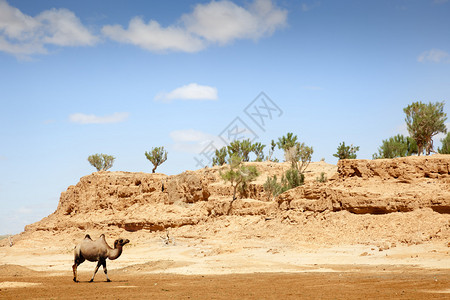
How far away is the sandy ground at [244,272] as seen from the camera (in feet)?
36.9

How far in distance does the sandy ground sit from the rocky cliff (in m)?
3.55

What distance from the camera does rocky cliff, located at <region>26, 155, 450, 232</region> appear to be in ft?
80.7

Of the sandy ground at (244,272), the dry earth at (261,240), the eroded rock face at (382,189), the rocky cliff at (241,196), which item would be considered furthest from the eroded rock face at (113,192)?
the eroded rock face at (382,189)

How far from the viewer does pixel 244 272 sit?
1744 cm

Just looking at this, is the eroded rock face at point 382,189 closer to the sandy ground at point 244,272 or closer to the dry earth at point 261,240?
the dry earth at point 261,240

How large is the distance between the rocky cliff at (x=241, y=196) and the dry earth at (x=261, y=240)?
79 mm

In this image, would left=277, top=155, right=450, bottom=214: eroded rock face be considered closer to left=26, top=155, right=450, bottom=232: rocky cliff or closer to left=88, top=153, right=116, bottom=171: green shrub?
left=26, top=155, right=450, bottom=232: rocky cliff

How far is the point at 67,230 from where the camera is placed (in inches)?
1612

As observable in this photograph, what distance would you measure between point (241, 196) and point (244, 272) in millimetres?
26701

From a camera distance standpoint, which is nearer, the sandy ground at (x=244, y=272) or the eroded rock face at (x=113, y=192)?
the sandy ground at (x=244, y=272)

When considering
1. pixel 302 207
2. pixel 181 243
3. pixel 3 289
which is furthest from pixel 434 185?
pixel 3 289

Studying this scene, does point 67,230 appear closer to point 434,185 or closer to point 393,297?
point 434,185

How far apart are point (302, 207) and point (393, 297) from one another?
59.8 feet

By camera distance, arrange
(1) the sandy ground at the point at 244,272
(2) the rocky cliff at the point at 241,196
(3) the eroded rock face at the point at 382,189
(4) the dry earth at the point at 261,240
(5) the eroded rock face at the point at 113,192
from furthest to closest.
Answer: (5) the eroded rock face at the point at 113,192, (2) the rocky cliff at the point at 241,196, (3) the eroded rock face at the point at 382,189, (4) the dry earth at the point at 261,240, (1) the sandy ground at the point at 244,272
